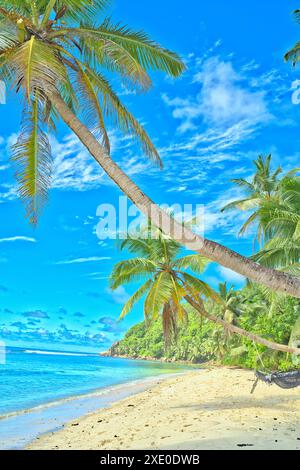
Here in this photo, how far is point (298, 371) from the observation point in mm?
13445

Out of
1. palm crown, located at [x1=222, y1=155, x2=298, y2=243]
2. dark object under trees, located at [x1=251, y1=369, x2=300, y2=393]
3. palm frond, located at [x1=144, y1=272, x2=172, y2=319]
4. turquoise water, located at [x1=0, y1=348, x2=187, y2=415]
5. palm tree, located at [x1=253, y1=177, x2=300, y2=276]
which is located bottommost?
turquoise water, located at [x1=0, y1=348, x2=187, y2=415]

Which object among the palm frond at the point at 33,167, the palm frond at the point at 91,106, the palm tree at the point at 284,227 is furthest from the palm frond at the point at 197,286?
the palm frond at the point at 33,167

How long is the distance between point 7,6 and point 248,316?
25.3 m

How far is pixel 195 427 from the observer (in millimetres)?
10312

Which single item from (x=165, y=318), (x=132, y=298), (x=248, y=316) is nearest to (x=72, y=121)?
(x=165, y=318)

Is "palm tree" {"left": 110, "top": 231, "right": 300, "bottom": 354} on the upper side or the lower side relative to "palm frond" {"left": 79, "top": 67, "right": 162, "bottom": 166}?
lower

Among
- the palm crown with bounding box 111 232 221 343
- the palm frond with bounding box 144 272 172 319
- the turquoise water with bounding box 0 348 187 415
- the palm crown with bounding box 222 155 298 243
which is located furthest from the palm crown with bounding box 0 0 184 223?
the turquoise water with bounding box 0 348 187 415

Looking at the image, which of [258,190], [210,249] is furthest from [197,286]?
[258,190]

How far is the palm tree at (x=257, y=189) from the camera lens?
19.8 m

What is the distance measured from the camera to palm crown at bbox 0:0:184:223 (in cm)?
606

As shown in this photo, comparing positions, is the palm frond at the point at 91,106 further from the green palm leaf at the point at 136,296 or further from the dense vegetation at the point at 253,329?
the green palm leaf at the point at 136,296

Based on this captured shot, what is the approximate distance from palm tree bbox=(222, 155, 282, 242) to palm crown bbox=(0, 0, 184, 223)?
1214 cm

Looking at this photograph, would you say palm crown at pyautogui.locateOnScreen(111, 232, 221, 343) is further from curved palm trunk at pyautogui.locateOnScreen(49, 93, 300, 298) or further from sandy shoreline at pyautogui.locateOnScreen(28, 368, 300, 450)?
curved palm trunk at pyautogui.locateOnScreen(49, 93, 300, 298)

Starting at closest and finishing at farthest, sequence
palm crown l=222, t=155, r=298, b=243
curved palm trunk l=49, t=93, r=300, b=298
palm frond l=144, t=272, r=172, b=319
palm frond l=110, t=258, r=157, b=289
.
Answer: curved palm trunk l=49, t=93, r=300, b=298
palm frond l=144, t=272, r=172, b=319
palm frond l=110, t=258, r=157, b=289
palm crown l=222, t=155, r=298, b=243
